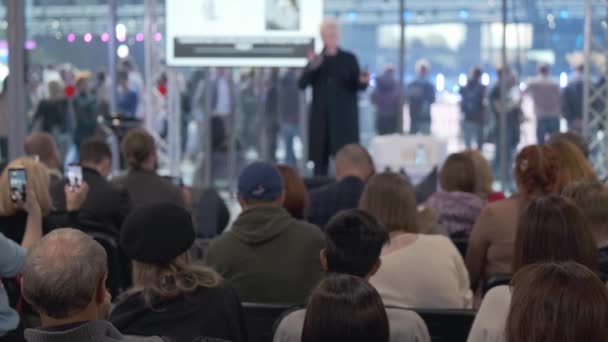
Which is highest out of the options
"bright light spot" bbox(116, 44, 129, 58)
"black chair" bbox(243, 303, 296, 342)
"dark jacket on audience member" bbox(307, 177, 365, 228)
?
"bright light spot" bbox(116, 44, 129, 58)

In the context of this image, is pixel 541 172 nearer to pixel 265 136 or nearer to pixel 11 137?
pixel 11 137

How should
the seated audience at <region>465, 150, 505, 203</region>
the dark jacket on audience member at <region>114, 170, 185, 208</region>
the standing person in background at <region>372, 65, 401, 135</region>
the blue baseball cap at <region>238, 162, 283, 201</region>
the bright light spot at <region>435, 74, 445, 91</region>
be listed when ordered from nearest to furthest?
the blue baseball cap at <region>238, 162, 283, 201</region> < the seated audience at <region>465, 150, 505, 203</region> < the dark jacket on audience member at <region>114, 170, 185, 208</region> < the standing person in background at <region>372, 65, 401, 135</region> < the bright light spot at <region>435, 74, 445, 91</region>

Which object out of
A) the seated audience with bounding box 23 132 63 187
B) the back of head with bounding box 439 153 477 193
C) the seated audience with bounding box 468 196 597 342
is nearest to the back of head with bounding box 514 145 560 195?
the back of head with bounding box 439 153 477 193

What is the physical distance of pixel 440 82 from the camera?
13.0 m

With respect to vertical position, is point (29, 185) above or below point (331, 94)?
below

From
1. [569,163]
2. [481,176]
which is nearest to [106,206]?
[481,176]

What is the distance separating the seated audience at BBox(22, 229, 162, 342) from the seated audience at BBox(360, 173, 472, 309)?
165cm

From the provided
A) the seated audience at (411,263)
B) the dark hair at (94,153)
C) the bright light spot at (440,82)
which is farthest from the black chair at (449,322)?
the bright light spot at (440,82)

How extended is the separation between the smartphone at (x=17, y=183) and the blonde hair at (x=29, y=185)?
1.0 inches

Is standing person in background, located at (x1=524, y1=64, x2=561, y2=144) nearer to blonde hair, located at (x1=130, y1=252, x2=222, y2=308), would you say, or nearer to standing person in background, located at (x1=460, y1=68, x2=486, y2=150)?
standing person in background, located at (x1=460, y1=68, x2=486, y2=150)

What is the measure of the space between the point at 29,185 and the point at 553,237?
7.81ft

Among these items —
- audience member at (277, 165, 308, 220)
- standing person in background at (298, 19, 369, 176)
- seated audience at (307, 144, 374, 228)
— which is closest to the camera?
audience member at (277, 165, 308, 220)

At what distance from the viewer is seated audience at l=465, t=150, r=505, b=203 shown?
5.67 m

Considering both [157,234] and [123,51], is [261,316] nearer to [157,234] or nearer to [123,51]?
[157,234]
